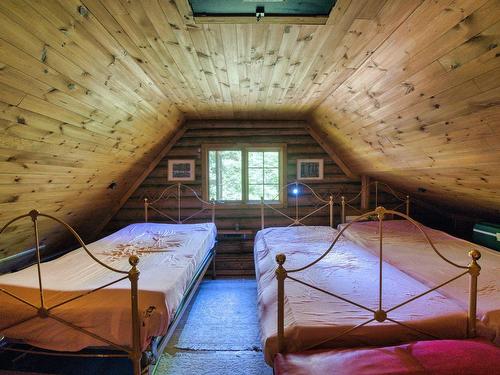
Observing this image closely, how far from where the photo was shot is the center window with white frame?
4918mm

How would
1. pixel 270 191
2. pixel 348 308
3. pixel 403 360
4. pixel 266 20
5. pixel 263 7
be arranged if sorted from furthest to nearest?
pixel 270 191 → pixel 348 308 → pixel 266 20 → pixel 263 7 → pixel 403 360

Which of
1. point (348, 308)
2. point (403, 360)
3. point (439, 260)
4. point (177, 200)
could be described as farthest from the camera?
point (177, 200)

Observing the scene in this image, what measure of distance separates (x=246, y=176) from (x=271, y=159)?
20.9 inches

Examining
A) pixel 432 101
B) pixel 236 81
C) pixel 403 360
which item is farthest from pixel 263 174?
pixel 403 360

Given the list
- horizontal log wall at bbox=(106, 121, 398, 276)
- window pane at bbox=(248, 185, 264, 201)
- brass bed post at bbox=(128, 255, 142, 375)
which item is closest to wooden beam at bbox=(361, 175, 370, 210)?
horizontal log wall at bbox=(106, 121, 398, 276)

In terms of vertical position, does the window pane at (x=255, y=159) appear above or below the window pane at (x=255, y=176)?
above

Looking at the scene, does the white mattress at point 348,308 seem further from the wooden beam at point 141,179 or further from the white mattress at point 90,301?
the wooden beam at point 141,179

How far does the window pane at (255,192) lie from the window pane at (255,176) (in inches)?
2.7

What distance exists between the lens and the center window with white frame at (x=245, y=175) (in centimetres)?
492

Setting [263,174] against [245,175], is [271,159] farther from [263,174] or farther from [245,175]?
[245,175]

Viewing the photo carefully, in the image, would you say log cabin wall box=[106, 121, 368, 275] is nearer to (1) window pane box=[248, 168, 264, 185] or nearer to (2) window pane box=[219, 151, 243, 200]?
(2) window pane box=[219, 151, 243, 200]

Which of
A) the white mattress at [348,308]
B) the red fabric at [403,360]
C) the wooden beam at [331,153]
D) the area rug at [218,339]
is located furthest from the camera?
the wooden beam at [331,153]

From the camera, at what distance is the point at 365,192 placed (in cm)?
475

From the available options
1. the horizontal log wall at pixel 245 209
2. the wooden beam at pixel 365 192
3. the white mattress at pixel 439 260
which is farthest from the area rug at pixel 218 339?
the wooden beam at pixel 365 192
